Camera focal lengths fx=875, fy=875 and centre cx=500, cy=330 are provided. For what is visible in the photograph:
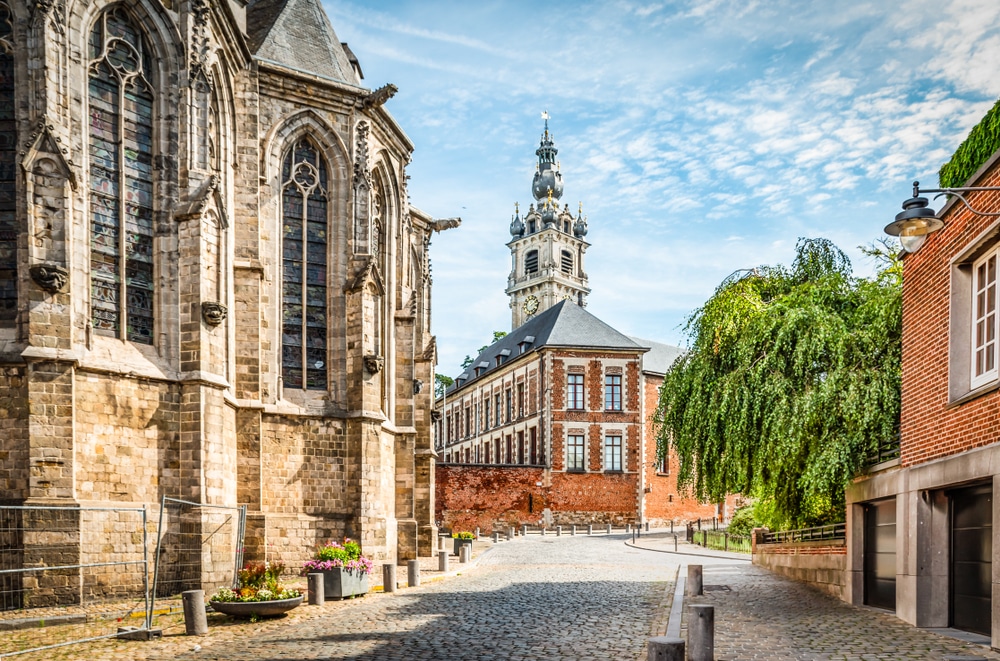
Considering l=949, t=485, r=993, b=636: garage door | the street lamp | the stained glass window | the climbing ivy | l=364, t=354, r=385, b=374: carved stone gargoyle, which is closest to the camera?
the street lamp

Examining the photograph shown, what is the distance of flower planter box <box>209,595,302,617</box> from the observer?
1152cm

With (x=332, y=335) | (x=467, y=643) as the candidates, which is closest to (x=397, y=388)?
(x=332, y=335)

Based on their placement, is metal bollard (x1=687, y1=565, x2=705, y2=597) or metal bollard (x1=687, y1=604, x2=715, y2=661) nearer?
metal bollard (x1=687, y1=604, x2=715, y2=661)

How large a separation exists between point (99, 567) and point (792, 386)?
37.2 feet

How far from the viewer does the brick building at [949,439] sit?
9.23 metres

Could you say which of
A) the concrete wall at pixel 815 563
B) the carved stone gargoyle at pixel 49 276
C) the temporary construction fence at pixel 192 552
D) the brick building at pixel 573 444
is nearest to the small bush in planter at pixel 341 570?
the temporary construction fence at pixel 192 552

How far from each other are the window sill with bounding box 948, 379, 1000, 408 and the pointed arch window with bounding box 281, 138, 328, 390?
43.6ft

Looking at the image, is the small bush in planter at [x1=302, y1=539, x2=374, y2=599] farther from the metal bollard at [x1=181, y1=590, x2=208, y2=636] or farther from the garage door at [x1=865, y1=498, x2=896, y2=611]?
the garage door at [x1=865, y1=498, x2=896, y2=611]

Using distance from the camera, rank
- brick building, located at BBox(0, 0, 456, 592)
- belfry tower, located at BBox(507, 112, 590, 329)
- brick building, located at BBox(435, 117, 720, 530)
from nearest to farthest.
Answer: brick building, located at BBox(0, 0, 456, 592)
brick building, located at BBox(435, 117, 720, 530)
belfry tower, located at BBox(507, 112, 590, 329)

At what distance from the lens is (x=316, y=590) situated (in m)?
13.5

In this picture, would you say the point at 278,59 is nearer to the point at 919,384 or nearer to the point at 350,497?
the point at 350,497

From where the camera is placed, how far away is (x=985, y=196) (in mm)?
9305

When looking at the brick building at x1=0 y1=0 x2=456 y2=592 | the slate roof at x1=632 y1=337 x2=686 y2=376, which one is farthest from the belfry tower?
the brick building at x1=0 y1=0 x2=456 y2=592

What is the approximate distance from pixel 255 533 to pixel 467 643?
8.86m
